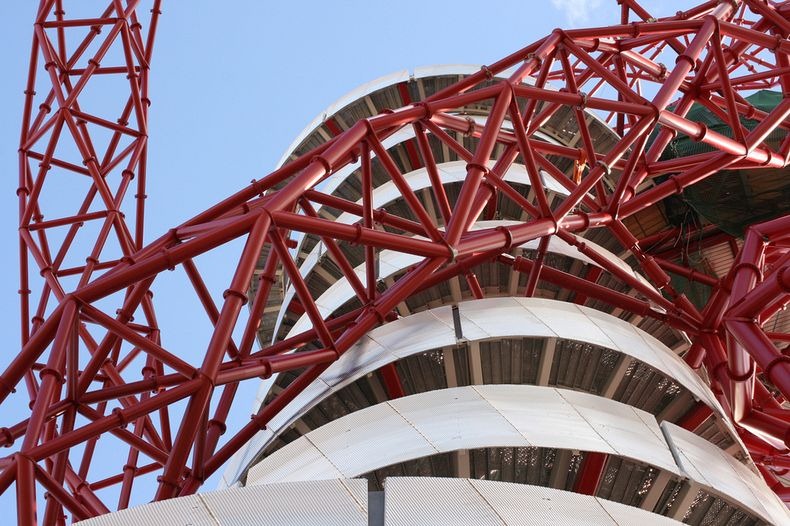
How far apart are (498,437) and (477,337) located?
11.5 feet

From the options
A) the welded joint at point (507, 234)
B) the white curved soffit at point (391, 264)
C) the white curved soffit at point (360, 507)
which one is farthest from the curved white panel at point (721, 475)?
the white curved soffit at point (391, 264)

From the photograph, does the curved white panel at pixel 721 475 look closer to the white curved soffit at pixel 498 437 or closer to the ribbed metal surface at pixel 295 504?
the white curved soffit at pixel 498 437

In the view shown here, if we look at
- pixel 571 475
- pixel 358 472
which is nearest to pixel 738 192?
pixel 571 475

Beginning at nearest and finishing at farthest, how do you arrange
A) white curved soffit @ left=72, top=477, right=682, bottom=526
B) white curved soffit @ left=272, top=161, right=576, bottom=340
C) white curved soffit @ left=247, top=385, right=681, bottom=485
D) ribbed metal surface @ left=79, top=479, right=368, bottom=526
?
ribbed metal surface @ left=79, top=479, right=368, bottom=526 < white curved soffit @ left=72, top=477, right=682, bottom=526 < white curved soffit @ left=247, top=385, right=681, bottom=485 < white curved soffit @ left=272, top=161, right=576, bottom=340

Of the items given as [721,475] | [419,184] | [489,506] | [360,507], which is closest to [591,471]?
[721,475]

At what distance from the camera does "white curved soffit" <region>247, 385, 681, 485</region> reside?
1652 cm

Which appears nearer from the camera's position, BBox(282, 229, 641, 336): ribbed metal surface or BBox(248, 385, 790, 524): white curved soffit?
BBox(248, 385, 790, 524): white curved soffit

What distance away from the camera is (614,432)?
17469mm

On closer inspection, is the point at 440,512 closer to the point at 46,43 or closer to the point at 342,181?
the point at 46,43

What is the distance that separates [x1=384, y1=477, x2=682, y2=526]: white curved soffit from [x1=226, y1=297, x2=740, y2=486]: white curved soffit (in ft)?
21.2

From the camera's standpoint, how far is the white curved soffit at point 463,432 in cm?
1652

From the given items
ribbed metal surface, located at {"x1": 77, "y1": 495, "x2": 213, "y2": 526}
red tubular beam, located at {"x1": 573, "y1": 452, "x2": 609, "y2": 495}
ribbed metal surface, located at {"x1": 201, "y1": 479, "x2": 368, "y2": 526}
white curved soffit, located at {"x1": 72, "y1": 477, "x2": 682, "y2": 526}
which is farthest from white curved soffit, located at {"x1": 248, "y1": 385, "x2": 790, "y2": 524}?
ribbed metal surface, located at {"x1": 77, "y1": 495, "x2": 213, "y2": 526}

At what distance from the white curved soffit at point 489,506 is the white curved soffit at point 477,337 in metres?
6.46

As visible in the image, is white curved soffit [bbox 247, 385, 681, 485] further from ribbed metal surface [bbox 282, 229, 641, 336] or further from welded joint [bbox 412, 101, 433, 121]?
ribbed metal surface [bbox 282, 229, 641, 336]
